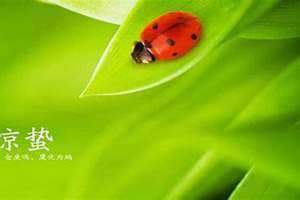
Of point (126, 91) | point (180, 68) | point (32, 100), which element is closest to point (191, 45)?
point (180, 68)

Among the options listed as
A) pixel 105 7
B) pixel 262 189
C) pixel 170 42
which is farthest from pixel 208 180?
pixel 105 7

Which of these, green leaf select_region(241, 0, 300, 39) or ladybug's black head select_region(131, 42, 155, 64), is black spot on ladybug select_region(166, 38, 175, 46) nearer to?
ladybug's black head select_region(131, 42, 155, 64)

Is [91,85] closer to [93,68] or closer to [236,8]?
[93,68]

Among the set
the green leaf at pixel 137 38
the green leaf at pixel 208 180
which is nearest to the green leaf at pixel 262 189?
the green leaf at pixel 208 180

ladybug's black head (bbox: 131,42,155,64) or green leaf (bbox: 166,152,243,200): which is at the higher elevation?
ladybug's black head (bbox: 131,42,155,64)

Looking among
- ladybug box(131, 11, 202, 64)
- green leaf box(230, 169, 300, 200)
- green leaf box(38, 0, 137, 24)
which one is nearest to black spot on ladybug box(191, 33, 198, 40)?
ladybug box(131, 11, 202, 64)
